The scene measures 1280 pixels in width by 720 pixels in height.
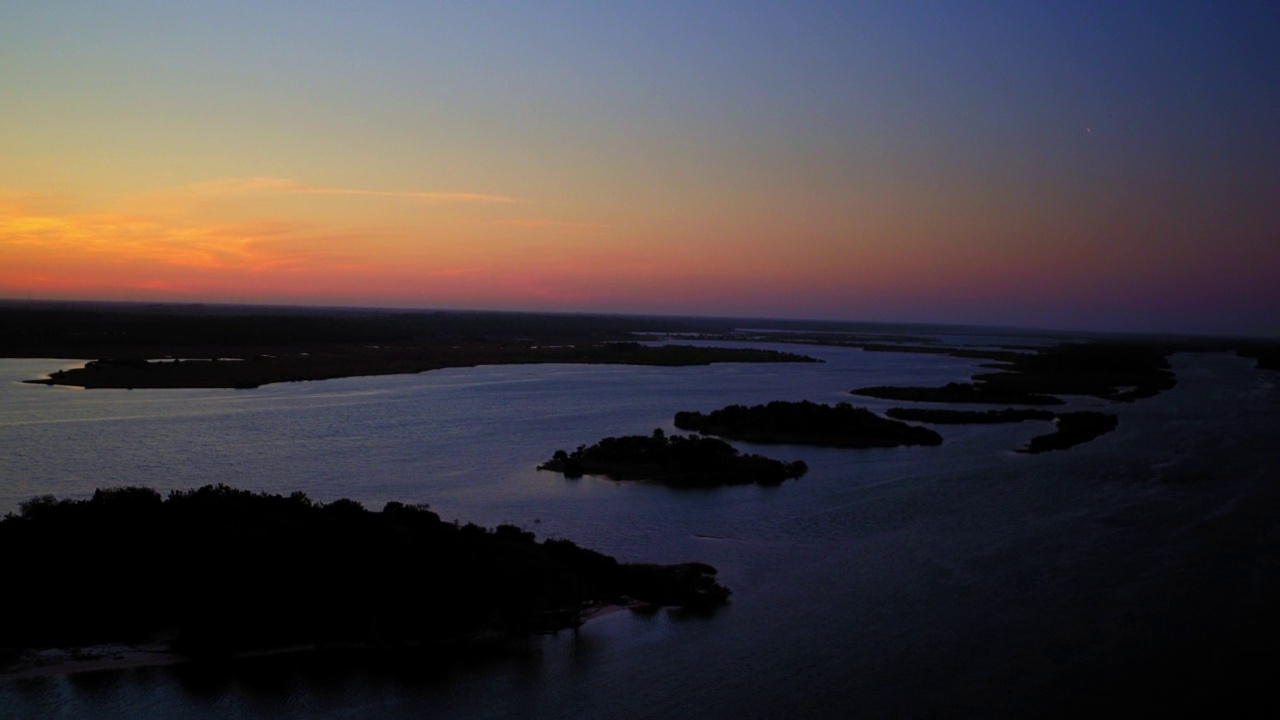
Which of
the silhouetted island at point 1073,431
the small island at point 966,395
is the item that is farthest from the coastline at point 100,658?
the small island at point 966,395

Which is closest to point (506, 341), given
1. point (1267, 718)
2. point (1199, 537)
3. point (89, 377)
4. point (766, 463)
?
point (89, 377)

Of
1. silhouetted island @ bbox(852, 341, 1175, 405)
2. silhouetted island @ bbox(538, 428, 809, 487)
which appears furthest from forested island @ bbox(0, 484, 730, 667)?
silhouetted island @ bbox(852, 341, 1175, 405)

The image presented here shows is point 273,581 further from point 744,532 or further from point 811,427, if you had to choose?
point 811,427

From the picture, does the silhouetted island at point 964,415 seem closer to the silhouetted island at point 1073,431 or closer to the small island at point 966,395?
the silhouetted island at point 1073,431

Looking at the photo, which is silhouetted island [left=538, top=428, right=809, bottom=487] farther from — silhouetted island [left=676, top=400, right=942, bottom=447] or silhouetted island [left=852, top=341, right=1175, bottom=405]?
silhouetted island [left=852, top=341, right=1175, bottom=405]

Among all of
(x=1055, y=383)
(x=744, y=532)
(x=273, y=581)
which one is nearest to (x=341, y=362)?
(x=1055, y=383)

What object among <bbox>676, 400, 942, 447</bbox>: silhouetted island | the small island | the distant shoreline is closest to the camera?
<bbox>676, 400, 942, 447</bbox>: silhouetted island
